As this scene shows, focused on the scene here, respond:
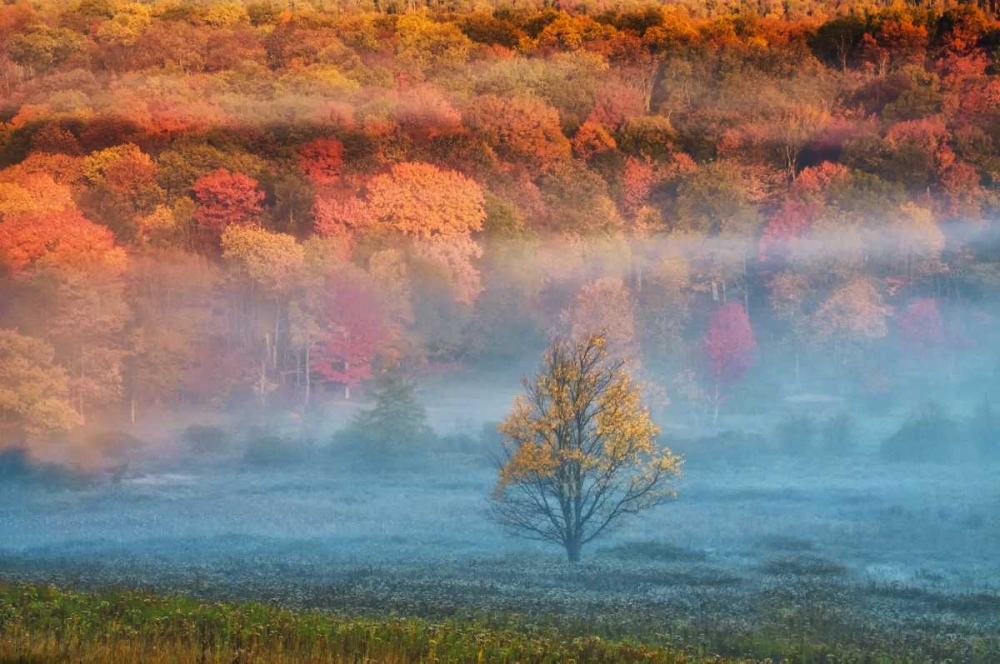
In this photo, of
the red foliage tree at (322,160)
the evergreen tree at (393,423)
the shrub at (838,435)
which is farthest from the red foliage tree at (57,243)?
the shrub at (838,435)

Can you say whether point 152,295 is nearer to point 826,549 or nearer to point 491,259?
point 491,259

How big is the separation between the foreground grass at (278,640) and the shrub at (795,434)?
111ft

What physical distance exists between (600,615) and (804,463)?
3111 centimetres

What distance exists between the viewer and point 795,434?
5659 cm

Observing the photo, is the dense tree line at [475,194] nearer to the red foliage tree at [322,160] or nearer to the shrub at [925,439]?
the red foliage tree at [322,160]

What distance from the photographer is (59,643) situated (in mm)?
17188

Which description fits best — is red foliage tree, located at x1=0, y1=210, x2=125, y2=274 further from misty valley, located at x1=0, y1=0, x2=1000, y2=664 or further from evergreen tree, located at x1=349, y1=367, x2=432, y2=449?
evergreen tree, located at x1=349, y1=367, x2=432, y2=449

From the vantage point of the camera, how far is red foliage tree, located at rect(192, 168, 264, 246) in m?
62.5

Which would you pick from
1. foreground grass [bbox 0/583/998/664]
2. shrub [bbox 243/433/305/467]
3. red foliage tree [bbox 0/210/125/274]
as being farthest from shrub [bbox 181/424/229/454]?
foreground grass [bbox 0/583/998/664]

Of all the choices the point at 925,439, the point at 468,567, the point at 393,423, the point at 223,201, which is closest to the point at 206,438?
the point at 393,423

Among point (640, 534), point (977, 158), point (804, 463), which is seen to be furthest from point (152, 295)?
point (977, 158)

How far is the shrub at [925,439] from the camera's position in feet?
178

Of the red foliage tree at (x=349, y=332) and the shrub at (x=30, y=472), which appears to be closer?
the shrub at (x=30, y=472)

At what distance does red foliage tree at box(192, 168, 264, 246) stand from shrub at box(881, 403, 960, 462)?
32224 millimetres
